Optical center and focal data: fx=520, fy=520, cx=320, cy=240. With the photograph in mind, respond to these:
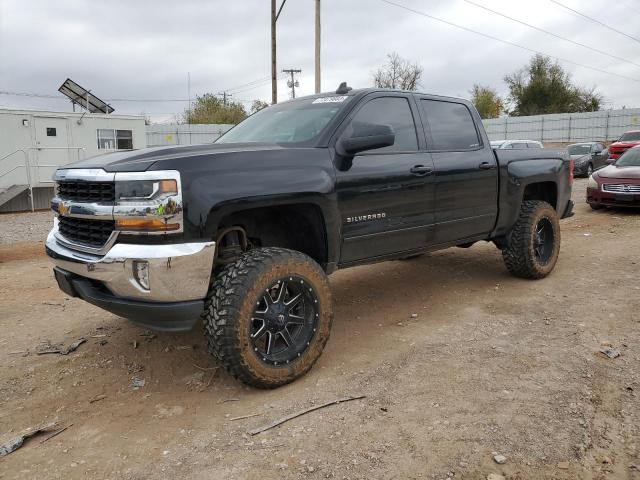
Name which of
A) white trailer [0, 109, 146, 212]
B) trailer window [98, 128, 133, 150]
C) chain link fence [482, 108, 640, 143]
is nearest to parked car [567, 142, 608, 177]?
chain link fence [482, 108, 640, 143]

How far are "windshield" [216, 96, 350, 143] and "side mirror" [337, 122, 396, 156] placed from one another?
30 cm

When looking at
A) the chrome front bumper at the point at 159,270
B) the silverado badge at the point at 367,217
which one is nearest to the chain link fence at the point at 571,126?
the silverado badge at the point at 367,217

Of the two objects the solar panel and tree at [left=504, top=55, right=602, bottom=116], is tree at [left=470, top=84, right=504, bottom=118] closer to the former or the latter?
tree at [left=504, top=55, right=602, bottom=116]

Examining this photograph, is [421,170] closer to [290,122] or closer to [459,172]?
[459,172]

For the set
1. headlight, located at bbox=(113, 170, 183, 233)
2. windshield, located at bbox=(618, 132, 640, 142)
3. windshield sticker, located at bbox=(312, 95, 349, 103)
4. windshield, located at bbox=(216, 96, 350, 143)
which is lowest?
headlight, located at bbox=(113, 170, 183, 233)

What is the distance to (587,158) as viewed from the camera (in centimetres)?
2089

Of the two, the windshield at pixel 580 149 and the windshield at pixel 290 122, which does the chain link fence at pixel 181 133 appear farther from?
the windshield at pixel 290 122

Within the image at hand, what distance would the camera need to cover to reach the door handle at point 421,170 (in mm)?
4172

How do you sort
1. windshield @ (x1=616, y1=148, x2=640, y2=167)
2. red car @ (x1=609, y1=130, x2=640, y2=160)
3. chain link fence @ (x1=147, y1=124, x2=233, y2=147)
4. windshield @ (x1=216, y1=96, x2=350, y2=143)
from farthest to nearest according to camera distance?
chain link fence @ (x1=147, y1=124, x2=233, y2=147), red car @ (x1=609, y1=130, x2=640, y2=160), windshield @ (x1=616, y1=148, x2=640, y2=167), windshield @ (x1=216, y1=96, x2=350, y2=143)

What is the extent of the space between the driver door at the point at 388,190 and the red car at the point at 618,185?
26.8 feet

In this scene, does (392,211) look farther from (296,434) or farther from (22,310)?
(22,310)

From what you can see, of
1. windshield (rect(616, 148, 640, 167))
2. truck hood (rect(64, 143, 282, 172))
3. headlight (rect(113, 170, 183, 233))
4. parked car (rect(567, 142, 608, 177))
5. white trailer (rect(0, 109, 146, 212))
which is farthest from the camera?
parked car (rect(567, 142, 608, 177))

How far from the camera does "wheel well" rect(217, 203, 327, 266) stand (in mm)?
3465

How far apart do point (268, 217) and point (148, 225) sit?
39.7 inches
